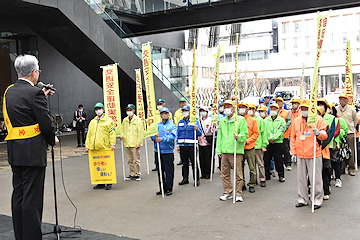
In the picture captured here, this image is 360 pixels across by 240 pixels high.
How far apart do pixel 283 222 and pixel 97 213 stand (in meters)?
3.43

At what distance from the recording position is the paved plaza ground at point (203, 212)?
18.4 ft

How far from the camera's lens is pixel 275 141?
934 centimetres

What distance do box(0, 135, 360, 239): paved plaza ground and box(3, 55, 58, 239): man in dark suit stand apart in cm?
182

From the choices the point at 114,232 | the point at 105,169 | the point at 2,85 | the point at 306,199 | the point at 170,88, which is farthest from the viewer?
the point at 170,88

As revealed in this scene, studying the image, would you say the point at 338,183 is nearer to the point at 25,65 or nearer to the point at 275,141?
the point at 275,141

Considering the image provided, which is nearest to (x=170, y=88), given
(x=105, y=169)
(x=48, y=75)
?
(x=48, y=75)

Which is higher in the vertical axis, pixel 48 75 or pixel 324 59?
pixel 324 59

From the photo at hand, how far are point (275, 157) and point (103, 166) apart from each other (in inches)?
173

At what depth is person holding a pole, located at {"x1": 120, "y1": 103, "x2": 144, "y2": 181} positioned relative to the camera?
32.5ft

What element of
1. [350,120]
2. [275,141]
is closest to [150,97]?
[275,141]

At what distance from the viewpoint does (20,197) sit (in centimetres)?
418

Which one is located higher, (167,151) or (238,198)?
(167,151)

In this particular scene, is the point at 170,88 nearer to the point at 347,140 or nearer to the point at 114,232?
the point at 347,140

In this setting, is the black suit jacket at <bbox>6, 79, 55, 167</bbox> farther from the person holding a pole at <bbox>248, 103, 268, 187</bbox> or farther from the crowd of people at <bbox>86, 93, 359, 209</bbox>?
→ the person holding a pole at <bbox>248, 103, 268, 187</bbox>
